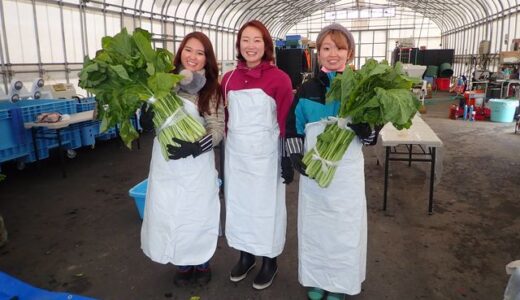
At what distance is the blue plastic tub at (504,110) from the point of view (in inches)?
302

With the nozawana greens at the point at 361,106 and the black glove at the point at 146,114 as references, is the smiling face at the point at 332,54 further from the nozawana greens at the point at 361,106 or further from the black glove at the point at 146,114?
the black glove at the point at 146,114

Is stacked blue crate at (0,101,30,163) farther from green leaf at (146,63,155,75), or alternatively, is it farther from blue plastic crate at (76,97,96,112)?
green leaf at (146,63,155,75)

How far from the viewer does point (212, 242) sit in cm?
201

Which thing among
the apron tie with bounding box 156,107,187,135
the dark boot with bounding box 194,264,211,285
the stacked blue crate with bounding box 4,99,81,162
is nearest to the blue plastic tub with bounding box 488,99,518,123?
the dark boot with bounding box 194,264,211,285

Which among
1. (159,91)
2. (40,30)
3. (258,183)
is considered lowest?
(258,183)

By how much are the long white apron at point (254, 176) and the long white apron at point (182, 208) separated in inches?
4.7

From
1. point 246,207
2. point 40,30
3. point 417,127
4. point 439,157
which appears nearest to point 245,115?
point 246,207

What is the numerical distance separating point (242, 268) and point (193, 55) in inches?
49.1

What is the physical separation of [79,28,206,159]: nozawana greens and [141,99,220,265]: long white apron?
134 millimetres

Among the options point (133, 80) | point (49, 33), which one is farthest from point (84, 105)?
point (133, 80)

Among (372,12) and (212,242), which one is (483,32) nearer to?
(372,12)

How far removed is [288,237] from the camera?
2.79 meters

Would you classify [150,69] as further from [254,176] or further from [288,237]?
[288,237]

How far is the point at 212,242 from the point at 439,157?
2639 mm
